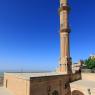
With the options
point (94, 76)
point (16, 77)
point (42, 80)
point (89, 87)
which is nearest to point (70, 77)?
point (94, 76)

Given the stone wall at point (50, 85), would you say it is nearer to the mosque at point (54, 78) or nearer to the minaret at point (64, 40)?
the mosque at point (54, 78)

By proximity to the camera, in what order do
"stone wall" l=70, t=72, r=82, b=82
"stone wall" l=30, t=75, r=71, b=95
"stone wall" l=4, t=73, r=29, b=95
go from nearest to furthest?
1. "stone wall" l=4, t=73, r=29, b=95
2. "stone wall" l=30, t=75, r=71, b=95
3. "stone wall" l=70, t=72, r=82, b=82

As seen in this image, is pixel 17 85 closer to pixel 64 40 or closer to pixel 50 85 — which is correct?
pixel 50 85

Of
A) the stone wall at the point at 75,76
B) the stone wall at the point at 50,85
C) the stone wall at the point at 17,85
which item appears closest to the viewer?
the stone wall at the point at 17,85

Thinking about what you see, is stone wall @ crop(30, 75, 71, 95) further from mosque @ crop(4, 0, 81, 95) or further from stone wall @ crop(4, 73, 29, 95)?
stone wall @ crop(4, 73, 29, 95)

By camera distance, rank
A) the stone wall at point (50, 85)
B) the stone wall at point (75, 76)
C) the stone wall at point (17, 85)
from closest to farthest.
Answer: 1. the stone wall at point (17, 85)
2. the stone wall at point (50, 85)
3. the stone wall at point (75, 76)

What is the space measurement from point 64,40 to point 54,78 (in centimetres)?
767

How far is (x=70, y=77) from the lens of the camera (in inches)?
877

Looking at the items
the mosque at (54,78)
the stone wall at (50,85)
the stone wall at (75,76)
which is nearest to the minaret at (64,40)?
the mosque at (54,78)

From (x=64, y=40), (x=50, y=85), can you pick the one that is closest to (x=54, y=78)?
(x=50, y=85)

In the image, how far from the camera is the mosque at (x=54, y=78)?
15.2m

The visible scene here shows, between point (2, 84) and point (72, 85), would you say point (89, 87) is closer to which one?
point (72, 85)

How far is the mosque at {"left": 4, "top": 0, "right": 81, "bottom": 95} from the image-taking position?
15.2 meters

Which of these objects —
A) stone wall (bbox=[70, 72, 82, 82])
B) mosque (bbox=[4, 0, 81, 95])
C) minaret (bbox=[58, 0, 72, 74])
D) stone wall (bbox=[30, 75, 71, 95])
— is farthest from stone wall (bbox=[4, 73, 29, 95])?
stone wall (bbox=[70, 72, 82, 82])
